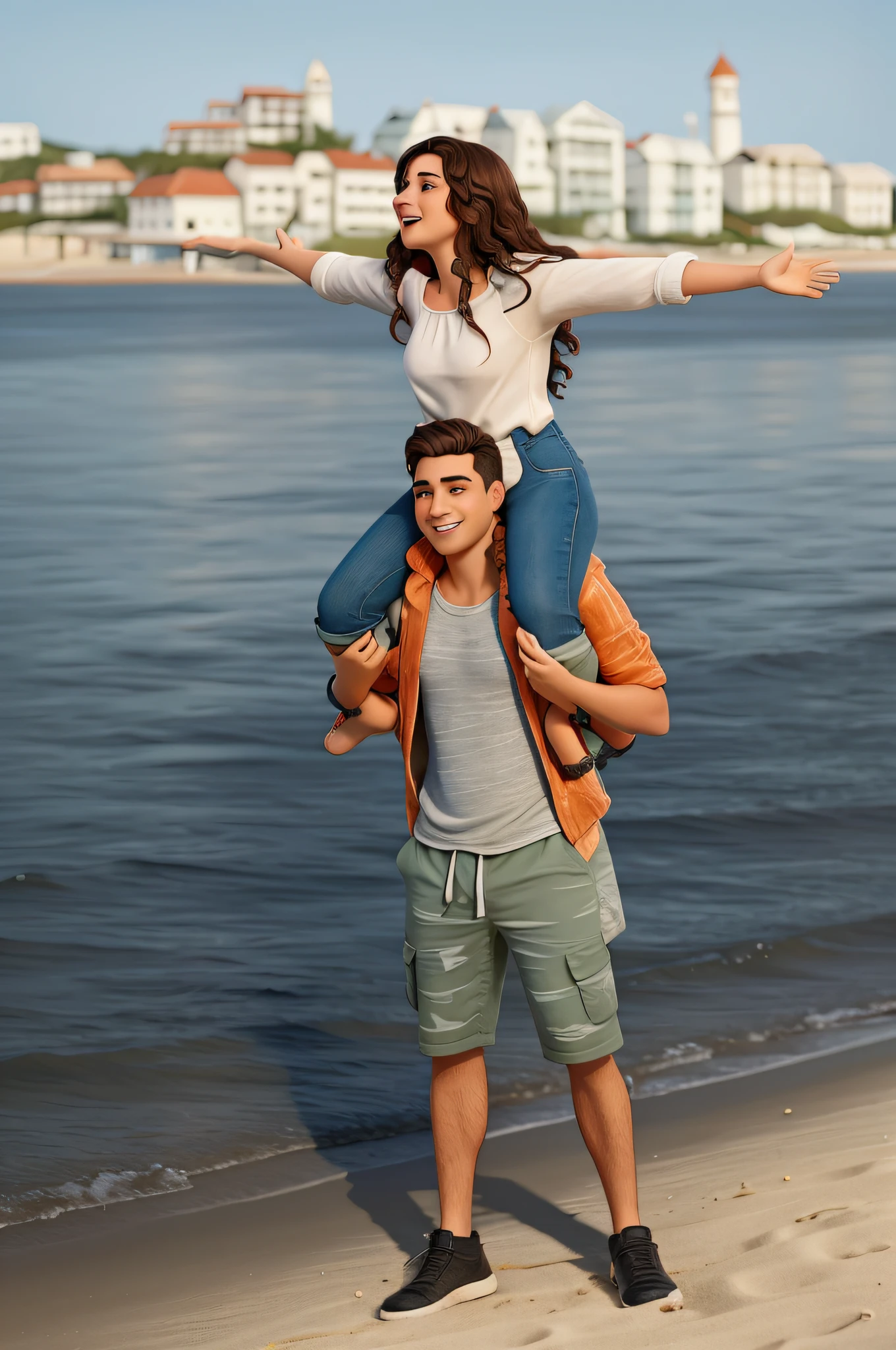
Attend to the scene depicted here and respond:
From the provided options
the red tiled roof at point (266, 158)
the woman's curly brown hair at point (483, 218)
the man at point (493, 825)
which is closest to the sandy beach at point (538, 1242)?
the man at point (493, 825)

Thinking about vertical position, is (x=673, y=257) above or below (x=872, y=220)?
below

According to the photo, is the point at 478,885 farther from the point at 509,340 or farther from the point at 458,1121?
the point at 509,340

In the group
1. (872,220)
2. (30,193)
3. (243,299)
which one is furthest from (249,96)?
(872,220)

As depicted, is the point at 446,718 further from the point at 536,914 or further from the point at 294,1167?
the point at 294,1167

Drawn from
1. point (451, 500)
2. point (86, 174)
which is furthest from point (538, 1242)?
point (86, 174)

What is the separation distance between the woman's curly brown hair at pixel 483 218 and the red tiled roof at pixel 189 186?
13768cm

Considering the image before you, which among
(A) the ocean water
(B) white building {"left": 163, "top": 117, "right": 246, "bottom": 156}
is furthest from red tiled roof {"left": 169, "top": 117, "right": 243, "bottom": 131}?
(A) the ocean water

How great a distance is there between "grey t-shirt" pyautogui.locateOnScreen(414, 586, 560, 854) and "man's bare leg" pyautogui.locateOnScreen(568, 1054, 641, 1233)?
572 mm

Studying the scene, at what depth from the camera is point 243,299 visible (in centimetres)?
12400

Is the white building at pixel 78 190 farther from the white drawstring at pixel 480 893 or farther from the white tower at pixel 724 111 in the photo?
the white drawstring at pixel 480 893

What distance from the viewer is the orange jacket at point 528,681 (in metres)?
3.51

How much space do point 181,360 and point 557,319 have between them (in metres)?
52.8

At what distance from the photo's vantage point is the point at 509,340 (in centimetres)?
348

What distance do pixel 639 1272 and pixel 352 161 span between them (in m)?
143
